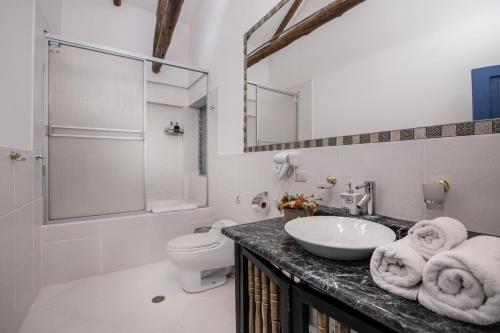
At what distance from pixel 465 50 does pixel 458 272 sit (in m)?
0.80

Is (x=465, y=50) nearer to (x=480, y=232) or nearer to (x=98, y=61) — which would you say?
A: (x=480, y=232)

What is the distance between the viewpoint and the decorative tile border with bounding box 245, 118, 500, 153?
2.40ft

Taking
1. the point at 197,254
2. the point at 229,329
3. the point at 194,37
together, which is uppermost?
the point at 194,37

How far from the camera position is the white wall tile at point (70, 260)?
185cm

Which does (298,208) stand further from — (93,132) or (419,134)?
(93,132)

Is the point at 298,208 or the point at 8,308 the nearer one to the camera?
the point at 298,208

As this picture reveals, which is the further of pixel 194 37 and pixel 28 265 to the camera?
pixel 194 37

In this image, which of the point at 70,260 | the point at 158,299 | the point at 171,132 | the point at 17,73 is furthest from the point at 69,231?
the point at 171,132

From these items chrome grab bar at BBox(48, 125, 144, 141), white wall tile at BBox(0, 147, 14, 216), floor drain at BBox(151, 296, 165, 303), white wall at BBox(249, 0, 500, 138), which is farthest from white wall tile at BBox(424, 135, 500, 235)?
chrome grab bar at BBox(48, 125, 144, 141)

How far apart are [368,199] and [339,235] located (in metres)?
0.22

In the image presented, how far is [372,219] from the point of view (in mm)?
942

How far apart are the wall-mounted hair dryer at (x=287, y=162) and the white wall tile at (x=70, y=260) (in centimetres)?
181

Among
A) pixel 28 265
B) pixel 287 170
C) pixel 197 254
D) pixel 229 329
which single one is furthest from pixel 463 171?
pixel 28 265

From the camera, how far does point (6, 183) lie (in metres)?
1.20
